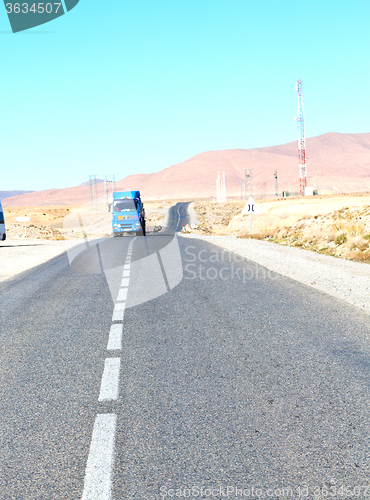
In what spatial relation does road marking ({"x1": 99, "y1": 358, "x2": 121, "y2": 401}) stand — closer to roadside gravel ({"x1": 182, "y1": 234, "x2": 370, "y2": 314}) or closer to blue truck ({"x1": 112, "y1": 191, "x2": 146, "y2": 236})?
roadside gravel ({"x1": 182, "y1": 234, "x2": 370, "y2": 314})

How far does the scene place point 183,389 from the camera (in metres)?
4.47

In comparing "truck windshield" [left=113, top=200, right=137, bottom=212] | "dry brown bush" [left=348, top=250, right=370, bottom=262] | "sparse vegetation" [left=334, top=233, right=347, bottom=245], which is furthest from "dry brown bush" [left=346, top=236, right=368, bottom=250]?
"truck windshield" [left=113, top=200, right=137, bottom=212]

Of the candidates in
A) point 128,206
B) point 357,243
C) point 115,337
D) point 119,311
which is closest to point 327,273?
point 357,243

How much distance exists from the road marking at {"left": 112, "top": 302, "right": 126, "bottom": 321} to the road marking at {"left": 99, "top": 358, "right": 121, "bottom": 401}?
7.16ft

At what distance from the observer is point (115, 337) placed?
6398mm

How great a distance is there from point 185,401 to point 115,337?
2.40 metres

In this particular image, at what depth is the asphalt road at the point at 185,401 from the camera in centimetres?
300

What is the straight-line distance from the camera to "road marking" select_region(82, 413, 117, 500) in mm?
2863

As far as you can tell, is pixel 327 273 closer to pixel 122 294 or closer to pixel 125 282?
pixel 125 282

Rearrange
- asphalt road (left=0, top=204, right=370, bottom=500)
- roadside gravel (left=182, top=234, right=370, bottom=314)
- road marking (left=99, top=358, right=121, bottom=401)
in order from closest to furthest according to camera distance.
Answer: asphalt road (left=0, top=204, right=370, bottom=500)
road marking (left=99, top=358, right=121, bottom=401)
roadside gravel (left=182, top=234, right=370, bottom=314)

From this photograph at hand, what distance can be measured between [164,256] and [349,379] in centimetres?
1375

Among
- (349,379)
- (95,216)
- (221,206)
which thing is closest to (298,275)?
(349,379)

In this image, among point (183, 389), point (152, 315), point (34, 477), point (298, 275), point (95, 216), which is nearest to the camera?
point (34, 477)

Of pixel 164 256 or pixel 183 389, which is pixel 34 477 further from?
pixel 164 256
